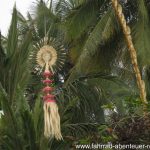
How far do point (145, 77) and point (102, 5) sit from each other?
2.90 meters

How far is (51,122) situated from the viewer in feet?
20.9

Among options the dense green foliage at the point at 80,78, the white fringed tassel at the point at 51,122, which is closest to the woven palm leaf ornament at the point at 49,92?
the white fringed tassel at the point at 51,122

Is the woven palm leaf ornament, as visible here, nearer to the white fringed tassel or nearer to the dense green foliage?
the white fringed tassel

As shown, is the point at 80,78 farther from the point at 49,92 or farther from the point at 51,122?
the point at 51,122

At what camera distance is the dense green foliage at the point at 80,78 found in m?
7.17

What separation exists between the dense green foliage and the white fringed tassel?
1.42ft

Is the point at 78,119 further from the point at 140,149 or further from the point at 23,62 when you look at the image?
the point at 140,149

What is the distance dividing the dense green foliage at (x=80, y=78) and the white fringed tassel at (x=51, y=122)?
432 mm

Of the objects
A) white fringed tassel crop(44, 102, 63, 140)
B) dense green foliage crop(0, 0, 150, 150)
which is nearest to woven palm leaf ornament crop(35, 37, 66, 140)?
white fringed tassel crop(44, 102, 63, 140)

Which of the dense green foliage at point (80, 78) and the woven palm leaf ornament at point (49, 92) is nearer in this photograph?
the woven palm leaf ornament at point (49, 92)

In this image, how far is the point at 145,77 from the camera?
1582cm

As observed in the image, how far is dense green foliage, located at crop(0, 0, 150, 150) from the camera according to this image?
23.5 ft

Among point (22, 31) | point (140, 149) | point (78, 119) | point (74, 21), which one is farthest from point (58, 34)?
point (140, 149)

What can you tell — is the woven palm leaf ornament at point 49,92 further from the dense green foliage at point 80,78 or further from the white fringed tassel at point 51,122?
the dense green foliage at point 80,78
